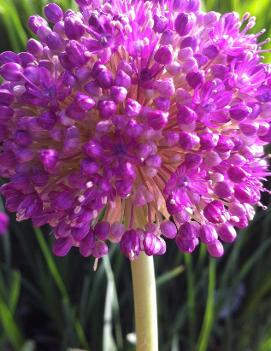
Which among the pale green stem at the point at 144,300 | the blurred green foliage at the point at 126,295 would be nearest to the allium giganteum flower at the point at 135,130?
the pale green stem at the point at 144,300

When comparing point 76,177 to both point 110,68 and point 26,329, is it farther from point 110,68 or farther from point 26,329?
point 26,329

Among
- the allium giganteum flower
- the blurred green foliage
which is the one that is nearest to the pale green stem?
the allium giganteum flower

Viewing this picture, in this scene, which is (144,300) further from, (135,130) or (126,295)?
(126,295)

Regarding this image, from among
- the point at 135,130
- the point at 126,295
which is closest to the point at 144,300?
the point at 135,130

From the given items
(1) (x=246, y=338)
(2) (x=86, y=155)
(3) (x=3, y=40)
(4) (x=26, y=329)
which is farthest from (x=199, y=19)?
(4) (x=26, y=329)

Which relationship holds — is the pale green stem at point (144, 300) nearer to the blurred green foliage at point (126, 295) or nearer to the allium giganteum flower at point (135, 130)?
the allium giganteum flower at point (135, 130)

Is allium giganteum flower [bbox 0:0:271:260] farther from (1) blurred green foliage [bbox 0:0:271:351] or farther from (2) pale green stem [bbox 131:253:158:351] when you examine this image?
(1) blurred green foliage [bbox 0:0:271:351]
